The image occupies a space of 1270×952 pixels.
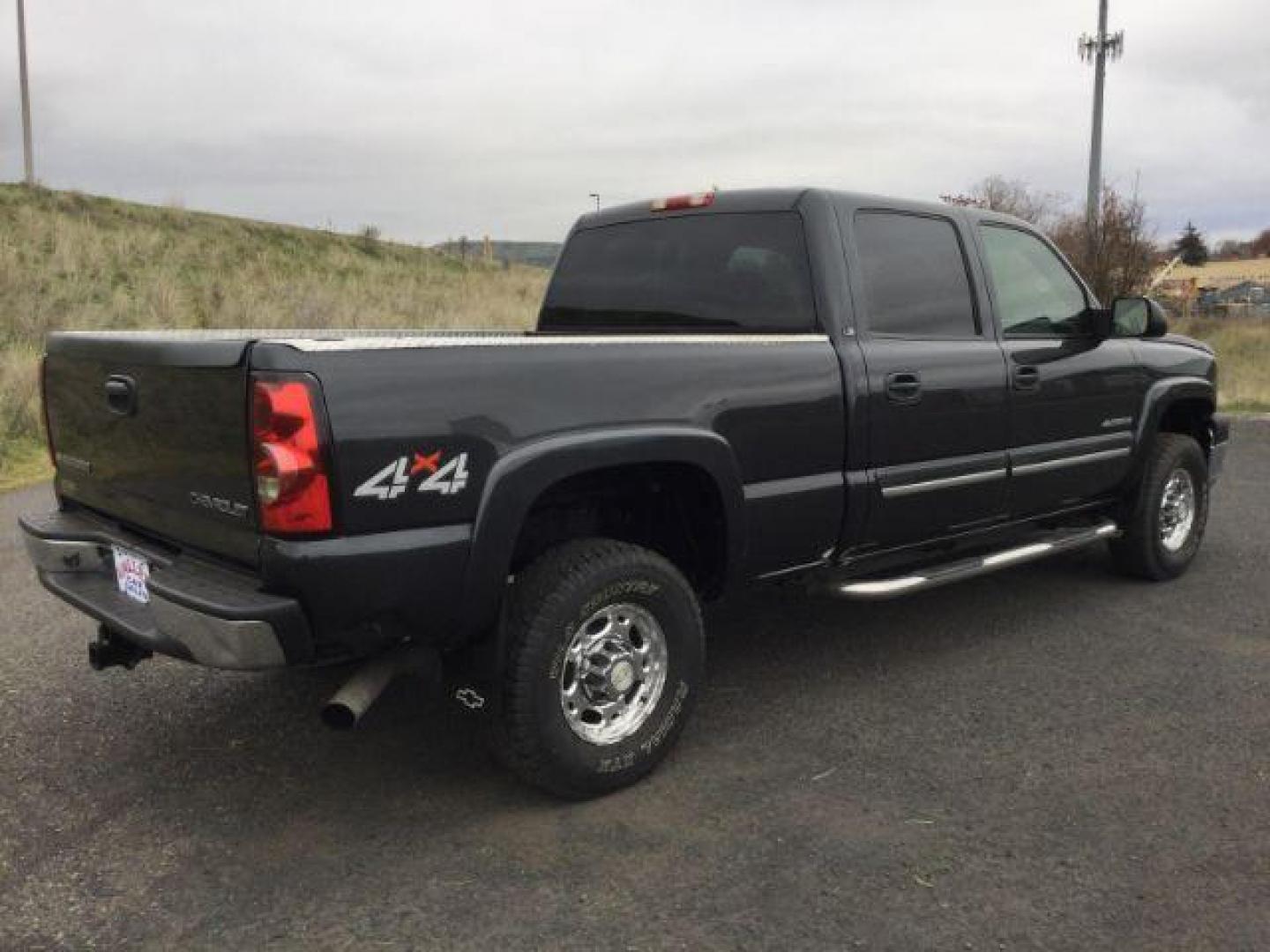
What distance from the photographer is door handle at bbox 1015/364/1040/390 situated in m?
4.52

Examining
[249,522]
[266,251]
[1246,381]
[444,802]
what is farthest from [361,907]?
[266,251]

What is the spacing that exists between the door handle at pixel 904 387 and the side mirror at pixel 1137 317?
1.65 metres

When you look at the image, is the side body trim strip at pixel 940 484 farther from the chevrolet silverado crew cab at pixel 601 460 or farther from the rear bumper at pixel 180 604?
the rear bumper at pixel 180 604

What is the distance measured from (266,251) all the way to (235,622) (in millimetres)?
27201

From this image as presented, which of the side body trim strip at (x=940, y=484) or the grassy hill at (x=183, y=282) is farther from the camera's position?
the grassy hill at (x=183, y=282)

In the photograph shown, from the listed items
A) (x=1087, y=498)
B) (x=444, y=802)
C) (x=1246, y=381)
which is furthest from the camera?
(x=1246, y=381)

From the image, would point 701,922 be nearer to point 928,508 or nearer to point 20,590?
point 928,508

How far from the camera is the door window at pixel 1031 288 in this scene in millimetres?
4684

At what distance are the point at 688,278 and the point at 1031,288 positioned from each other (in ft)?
5.66

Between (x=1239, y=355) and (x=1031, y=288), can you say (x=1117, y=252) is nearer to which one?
(x=1239, y=355)

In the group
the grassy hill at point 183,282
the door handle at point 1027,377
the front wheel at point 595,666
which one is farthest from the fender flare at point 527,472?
the grassy hill at point 183,282

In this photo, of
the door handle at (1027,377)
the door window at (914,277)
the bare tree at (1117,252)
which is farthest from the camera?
the bare tree at (1117,252)

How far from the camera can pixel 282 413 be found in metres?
2.57

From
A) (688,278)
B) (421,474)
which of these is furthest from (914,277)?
(421,474)
